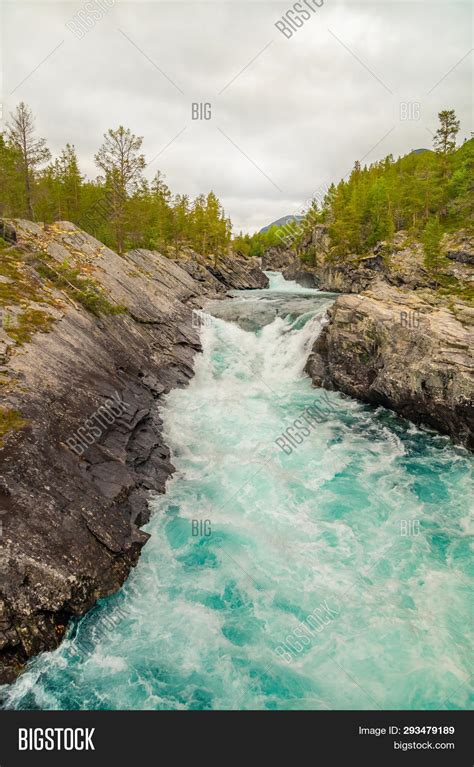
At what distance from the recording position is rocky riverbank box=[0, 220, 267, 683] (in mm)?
8133

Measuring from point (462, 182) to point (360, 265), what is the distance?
1668 cm

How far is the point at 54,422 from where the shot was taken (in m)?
11.6

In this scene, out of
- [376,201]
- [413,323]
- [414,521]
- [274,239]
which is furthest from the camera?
[274,239]

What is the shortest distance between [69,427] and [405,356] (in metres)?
15.7

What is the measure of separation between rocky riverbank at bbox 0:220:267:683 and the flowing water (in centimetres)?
82

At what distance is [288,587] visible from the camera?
1045 centimetres

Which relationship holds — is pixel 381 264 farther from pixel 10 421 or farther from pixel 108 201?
pixel 10 421

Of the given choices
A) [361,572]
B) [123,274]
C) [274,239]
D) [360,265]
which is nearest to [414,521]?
[361,572]

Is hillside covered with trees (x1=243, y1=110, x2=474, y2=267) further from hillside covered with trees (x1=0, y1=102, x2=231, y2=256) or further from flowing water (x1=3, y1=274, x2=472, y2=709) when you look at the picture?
flowing water (x1=3, y1=274, x2=472, y2=709)

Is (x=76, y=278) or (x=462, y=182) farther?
Result: (x=462, y=182)

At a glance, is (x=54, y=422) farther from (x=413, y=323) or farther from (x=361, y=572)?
(x=413, y=323)

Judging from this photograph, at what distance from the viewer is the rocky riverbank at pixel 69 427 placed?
8.13m

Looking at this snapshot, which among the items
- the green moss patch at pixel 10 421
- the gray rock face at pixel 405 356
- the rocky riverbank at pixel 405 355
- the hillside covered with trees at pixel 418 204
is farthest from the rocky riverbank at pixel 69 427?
the hillside covered with trees at pixel 418 204

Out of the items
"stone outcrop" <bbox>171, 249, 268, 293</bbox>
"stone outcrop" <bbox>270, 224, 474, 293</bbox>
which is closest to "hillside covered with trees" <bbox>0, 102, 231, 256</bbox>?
"stone outcrop" <bbox>171, 249, 268, 293</bbox>
